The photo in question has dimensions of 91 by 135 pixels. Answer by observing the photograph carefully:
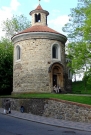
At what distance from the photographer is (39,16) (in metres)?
32.0

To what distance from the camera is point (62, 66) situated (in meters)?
28.4

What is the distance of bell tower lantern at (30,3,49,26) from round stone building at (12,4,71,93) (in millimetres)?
3226

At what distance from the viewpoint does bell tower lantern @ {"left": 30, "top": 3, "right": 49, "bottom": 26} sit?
3173 centimetres

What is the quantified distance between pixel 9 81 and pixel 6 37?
48.4ft

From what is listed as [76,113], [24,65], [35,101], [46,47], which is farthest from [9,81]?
[76,113]

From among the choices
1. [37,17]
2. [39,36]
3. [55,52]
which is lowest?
[55,52]

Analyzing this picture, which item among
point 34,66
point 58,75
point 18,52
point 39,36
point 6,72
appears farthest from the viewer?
point 6,72

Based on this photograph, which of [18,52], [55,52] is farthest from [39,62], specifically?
[18,52]

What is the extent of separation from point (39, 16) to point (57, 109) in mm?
17076

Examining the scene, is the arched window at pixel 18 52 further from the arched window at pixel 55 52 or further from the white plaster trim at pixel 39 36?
the arched window at pixel 55 52

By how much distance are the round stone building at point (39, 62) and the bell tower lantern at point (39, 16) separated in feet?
10.6

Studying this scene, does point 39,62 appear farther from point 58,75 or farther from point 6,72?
point 6,72

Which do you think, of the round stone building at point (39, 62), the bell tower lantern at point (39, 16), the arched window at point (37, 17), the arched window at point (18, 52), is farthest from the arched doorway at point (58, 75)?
the arched window at point (37, 17)

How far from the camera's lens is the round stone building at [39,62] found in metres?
26.9
